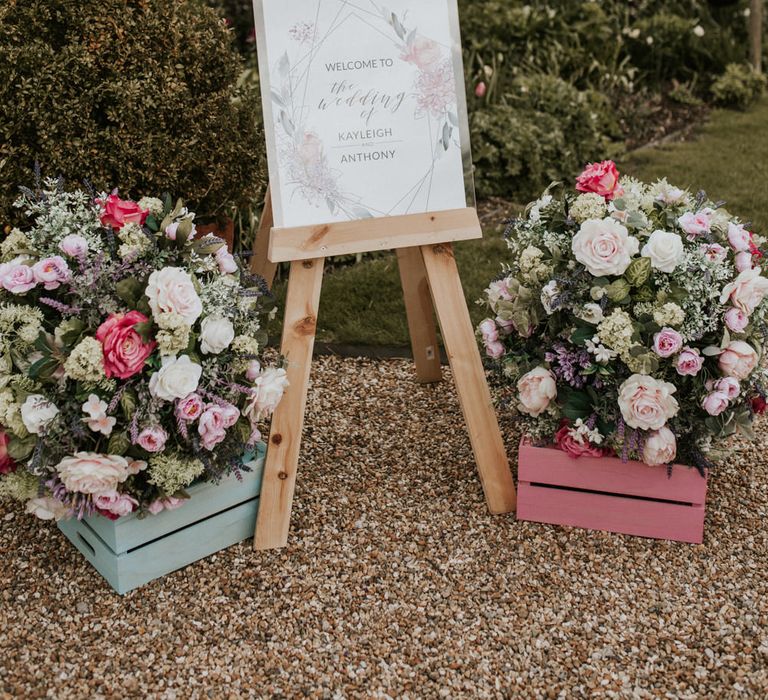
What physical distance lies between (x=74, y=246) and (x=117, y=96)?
109 cm

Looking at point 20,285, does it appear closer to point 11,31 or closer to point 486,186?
point 11,31

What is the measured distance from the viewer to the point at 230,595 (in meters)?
2.52

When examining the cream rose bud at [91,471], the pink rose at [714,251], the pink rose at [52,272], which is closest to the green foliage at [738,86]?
the pink rose at [714,251]

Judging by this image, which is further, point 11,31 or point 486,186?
point 486,186

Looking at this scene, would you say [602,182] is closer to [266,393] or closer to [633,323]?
[633,323]

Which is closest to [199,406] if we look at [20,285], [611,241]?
[20,285]

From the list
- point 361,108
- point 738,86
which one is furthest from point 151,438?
point 738,86

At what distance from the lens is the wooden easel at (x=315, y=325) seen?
8.56 ft

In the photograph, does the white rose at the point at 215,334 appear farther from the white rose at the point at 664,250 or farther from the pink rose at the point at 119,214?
the white rose at the point at 664,250

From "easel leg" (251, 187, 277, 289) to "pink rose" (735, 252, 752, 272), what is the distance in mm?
1445

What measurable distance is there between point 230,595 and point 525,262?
126 centimetres

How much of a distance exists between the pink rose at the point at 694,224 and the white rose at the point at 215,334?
130 cm

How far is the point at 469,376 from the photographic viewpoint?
278 cm

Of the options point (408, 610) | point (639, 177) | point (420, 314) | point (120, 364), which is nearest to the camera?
point (120, 364)
